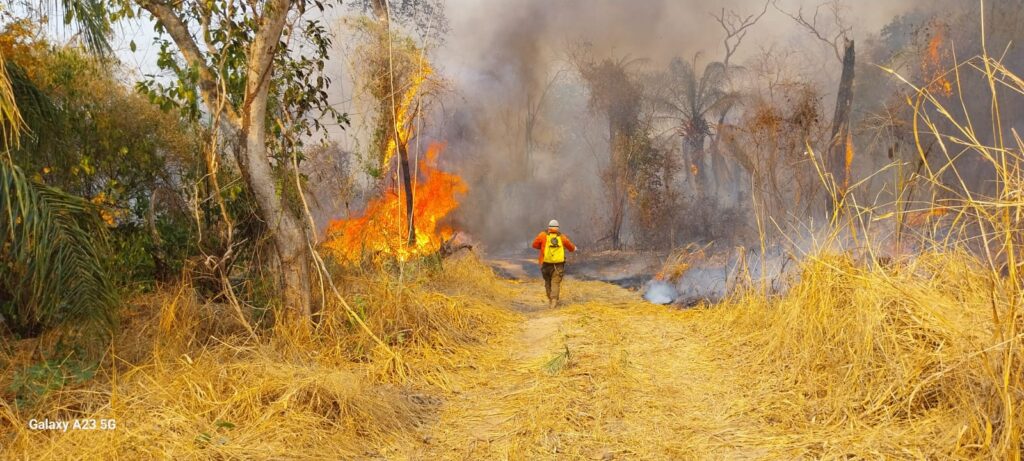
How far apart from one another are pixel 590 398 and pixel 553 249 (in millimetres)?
5021

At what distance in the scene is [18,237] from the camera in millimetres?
4133

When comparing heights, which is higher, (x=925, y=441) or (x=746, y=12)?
(x=746, y=12)

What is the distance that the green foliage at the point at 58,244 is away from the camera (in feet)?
12.3

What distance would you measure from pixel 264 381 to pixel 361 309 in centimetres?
170

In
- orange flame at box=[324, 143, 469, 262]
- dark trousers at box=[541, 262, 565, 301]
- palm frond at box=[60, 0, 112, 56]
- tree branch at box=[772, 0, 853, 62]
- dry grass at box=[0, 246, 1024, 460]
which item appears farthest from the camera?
tree branch at box=[772, 0, 853, 62]

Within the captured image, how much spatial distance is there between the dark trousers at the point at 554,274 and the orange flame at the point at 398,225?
84.6 inches

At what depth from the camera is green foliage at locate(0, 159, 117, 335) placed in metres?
3.75

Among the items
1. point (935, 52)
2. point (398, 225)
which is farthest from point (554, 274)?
point (935, 52)

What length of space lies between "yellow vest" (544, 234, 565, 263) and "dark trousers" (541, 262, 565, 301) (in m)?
0.10

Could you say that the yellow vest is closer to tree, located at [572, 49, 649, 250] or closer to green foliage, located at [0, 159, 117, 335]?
green foliage, located at [0, 159, 117, 335]

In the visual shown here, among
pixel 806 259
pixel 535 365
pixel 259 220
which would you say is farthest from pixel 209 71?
pixel 806 259

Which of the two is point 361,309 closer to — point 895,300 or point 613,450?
point 613,450

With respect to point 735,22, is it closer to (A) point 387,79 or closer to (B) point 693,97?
(B) point 693,97

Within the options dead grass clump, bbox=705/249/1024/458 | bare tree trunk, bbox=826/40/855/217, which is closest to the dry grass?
dead grass clump, bbox=705/249/1024/458
